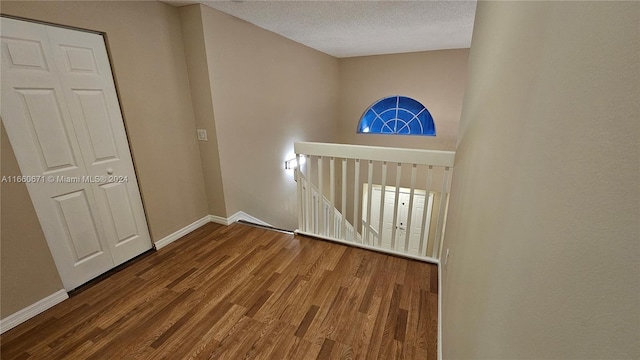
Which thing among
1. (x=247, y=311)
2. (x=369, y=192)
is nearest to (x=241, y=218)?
(x=247, y=311)

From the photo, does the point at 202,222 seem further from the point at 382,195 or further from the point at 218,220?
the point at 382,195

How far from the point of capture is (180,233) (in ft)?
9.21

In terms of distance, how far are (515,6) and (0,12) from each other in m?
2.59

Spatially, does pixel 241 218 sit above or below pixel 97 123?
below

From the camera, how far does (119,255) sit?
2.31 m

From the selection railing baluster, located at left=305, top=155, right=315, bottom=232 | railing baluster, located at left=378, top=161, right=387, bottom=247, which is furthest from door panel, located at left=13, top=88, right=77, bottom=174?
railing baluster, located at left=378, top=161, right=387, bottom=247

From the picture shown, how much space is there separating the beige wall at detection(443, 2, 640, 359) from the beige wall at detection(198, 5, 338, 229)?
262 centimetres

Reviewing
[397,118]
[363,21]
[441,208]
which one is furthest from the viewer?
[397,118]

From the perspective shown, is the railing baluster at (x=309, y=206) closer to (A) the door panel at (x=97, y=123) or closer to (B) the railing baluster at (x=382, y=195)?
(B) the railing baluster at (x=382, y=195)

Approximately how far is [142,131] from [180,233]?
1119 mm

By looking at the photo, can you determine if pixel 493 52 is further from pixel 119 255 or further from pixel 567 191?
pixel 119 255

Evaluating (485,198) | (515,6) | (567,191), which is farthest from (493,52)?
(567,191)

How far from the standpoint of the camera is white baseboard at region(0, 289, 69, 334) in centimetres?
166

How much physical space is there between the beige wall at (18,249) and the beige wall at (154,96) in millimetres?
760
